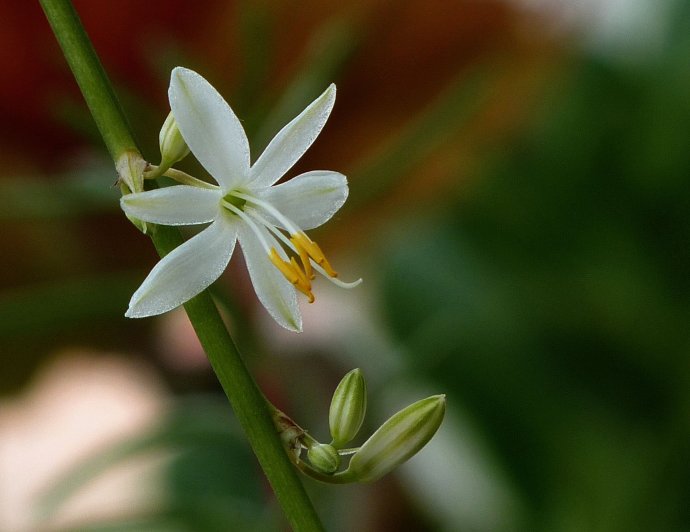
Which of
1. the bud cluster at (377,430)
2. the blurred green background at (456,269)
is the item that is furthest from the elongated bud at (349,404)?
the blurred green background at (456,269)

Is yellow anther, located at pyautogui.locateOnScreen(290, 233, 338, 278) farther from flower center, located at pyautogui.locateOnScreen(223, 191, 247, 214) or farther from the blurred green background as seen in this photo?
the blurred green background

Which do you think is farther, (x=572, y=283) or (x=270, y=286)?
(x=572, y=283)

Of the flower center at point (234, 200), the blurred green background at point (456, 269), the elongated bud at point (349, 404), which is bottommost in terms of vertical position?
the elongated bud at point (349, 404)

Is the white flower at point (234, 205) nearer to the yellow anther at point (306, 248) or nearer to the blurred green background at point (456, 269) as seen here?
the yellow anther at point (306, 248)

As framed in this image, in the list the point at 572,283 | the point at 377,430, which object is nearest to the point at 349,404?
the point at 377,430

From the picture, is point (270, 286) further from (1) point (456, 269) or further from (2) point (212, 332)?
(1) point (456, 269)

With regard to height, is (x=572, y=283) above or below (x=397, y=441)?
above

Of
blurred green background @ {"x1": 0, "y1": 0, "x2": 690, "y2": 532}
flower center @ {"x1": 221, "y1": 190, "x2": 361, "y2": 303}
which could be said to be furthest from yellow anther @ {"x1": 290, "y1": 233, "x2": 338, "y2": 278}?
blurred green background @ {"x1": 0, "y1": 0, "x2": 690, "y2": 532}
